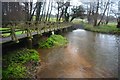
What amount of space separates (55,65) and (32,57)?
1.53 meters

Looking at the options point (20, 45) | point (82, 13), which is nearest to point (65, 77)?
point (20, 45)

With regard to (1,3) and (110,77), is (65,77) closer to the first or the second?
(110,77)

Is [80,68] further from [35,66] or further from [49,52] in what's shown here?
[49,52]

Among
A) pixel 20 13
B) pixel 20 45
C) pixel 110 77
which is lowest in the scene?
pixel 110 77

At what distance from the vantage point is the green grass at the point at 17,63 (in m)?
9.50

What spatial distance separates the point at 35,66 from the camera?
452 inches

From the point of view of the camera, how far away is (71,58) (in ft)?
46.7

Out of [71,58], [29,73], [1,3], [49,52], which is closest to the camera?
[29,73]

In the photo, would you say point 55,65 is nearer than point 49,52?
Yes

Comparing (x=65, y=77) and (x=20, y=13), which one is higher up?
(x=20, y=13)

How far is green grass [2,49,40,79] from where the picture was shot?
9.50 metres

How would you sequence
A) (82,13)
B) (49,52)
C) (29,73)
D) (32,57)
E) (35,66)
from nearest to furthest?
1. (29,73)
2. (35,66)
3. (32,57)
4. (49,52)
5. (82,13)

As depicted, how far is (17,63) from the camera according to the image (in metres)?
11.1

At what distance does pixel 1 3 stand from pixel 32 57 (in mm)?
17879
